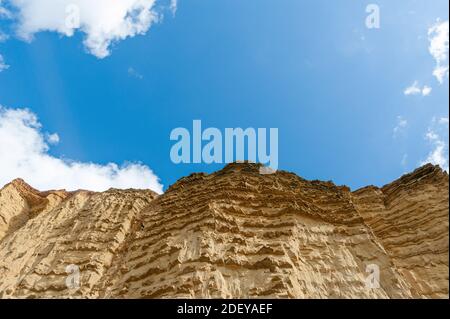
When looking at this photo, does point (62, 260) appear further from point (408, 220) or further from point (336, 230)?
point (408, 220)

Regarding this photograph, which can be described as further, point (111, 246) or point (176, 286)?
point (111, 246)

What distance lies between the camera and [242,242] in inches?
486

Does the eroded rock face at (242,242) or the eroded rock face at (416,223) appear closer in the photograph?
the eroded rock face at (242,242)

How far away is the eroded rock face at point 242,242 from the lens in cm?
1081

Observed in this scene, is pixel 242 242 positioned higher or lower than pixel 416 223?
lower

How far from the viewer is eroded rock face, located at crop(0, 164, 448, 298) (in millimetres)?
10812

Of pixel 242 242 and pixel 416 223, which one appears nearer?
pixel 242 242

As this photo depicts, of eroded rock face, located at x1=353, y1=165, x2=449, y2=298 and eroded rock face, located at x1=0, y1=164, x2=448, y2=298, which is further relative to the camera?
eroded rock face, located at x1=353, y1=165, x2=449, y2=298

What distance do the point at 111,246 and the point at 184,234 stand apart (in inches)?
106

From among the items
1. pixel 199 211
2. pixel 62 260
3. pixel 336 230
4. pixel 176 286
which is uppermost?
pixel 199 211

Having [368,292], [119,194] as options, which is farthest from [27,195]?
[368,292]
